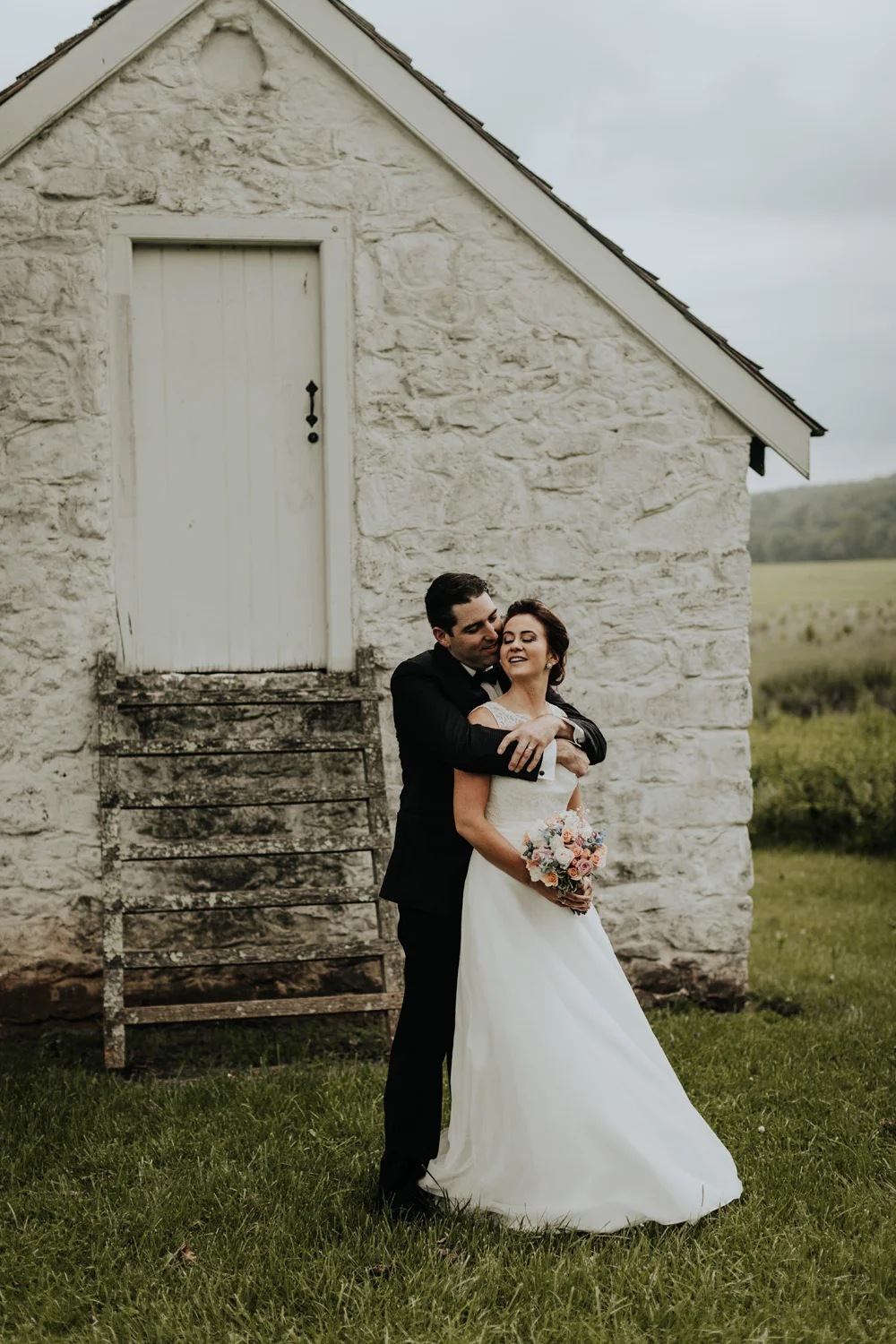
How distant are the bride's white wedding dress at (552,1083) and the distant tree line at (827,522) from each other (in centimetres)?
1375

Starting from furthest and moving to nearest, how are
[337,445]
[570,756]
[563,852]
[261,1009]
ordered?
[337,445], [261,1009], [570,756], [563,852]

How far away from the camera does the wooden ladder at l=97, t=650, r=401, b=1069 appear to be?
17.5 ft

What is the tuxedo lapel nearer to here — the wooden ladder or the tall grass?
the wooden ladder

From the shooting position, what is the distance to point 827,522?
696 inches

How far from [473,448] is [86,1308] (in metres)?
4.06

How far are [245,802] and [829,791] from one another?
27.4 ft

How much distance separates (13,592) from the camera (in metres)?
5.58

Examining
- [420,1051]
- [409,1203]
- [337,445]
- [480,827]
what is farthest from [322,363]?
[409,1203]

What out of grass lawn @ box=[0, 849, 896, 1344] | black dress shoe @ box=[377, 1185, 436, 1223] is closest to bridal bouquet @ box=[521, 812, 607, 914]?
grass lawn @ box=[0, 849, 896, 1344]

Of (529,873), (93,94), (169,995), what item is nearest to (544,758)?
(529,873)

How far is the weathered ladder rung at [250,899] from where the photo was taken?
5.27 metres

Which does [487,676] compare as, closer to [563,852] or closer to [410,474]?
[563,852]

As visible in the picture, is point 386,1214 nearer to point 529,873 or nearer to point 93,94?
point 529,873

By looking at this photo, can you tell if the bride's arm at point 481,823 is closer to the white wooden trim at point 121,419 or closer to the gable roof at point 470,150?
the white wooden trim at point 121,419
